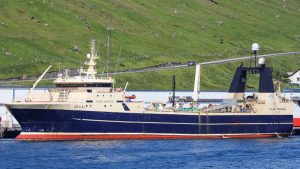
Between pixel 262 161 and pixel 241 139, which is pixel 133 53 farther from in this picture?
pixel 262 161

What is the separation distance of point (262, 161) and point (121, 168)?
619 inches

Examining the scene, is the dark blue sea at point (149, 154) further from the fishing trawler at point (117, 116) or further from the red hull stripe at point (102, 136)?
the fishing trawler at point (117, 116)

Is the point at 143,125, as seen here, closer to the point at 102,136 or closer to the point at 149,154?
the point at 102,136

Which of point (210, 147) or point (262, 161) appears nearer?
point (262, 161)

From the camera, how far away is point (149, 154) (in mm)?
103625

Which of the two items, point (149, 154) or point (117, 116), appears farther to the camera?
point (117, 116)

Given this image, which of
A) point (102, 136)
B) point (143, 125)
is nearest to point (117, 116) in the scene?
point (102, 136)

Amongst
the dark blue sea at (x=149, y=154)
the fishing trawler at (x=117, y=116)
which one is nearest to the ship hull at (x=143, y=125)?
the fishing trawler at (x=117, y=116)

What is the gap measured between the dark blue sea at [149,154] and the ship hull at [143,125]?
295 cm

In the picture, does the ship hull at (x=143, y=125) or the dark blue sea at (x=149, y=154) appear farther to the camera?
the ship hull at (x=143, y=125)

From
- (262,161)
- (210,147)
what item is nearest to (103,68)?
(210,147)

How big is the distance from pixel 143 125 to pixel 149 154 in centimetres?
1895

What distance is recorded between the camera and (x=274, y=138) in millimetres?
130500

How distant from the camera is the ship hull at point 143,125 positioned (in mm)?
117688
